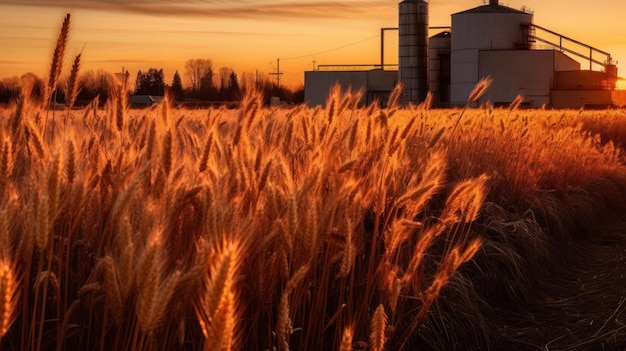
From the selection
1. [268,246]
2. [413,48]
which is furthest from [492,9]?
[268,246]

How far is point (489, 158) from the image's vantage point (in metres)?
7.51

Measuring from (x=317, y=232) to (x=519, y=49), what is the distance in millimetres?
44099

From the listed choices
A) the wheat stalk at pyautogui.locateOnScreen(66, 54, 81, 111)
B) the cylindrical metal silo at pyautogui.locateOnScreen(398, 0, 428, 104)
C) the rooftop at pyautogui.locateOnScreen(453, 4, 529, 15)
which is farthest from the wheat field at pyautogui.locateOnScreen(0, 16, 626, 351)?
the rooftop at pyautogui.locateOnScreen(453, 4, 529, 15)

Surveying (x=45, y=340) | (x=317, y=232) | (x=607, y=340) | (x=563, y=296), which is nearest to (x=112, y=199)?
(x=45, y=340)

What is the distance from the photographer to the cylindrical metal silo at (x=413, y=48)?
43.6m

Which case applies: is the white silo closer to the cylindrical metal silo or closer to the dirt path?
the cylindrical metal silo

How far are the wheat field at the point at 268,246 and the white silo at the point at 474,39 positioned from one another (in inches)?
1466

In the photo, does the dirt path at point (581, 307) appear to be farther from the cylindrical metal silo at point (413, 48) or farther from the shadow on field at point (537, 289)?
the cylindrical metal silo at point (413, 48)

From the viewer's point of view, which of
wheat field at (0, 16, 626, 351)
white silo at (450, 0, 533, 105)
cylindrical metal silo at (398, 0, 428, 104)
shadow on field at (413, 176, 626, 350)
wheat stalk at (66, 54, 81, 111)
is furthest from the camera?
white silo at (450, 0, 533, 105)

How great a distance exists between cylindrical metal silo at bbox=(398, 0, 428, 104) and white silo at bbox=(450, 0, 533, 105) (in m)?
1.63

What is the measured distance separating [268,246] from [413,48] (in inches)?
1654

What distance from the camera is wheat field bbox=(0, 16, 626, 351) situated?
196 cm

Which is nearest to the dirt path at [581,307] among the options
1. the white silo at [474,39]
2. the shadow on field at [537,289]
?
the shadow on field at [537,289]

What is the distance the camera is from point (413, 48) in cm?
4403
